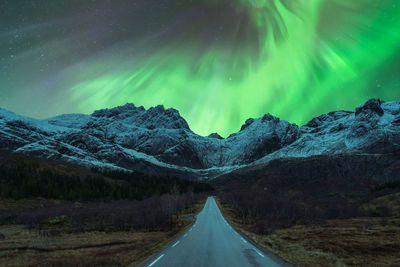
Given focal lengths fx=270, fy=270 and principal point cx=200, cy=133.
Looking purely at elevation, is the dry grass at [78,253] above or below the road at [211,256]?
below

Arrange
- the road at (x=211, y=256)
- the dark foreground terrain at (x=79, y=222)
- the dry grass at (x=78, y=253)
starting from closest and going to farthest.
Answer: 1. the road at (x=211, y=256)
2. the dry grass at (x=78, y=253)
3. the dark foreground terrain at (x=79, y=222)

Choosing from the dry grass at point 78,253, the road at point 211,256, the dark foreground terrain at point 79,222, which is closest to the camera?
the road at point 211,256

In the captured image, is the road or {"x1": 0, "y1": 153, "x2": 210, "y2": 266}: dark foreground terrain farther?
{"x1": 0, "y1": 153, "x2": 210, "y2": 266}: dark foreground terrain

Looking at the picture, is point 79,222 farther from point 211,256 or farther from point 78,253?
point 211,256

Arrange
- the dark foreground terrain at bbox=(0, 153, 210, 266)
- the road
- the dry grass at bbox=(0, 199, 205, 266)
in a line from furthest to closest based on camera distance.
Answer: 1. the dark foreground terrain at bbox=(0, 153, 210, 266)
2. the dry grass at bbox=(0, 199, 205, 266)
3. the road

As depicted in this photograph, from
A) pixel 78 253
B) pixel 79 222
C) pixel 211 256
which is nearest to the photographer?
pixel 211 256

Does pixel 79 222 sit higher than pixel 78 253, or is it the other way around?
pixel 79 222

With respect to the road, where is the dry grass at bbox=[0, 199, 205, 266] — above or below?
below

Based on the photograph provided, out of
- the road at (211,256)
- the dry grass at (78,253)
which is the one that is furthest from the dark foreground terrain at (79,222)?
the road at (211,256)

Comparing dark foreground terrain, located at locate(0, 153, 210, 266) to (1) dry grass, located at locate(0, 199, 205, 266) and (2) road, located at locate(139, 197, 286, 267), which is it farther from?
(2) road, located at locate(139, 197, 286, 267)

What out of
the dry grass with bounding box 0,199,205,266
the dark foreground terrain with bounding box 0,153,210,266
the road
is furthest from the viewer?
the dark foreground terrain with bounding box 0,153,210,266

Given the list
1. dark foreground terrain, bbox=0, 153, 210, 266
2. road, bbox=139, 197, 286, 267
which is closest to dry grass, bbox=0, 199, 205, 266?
dark foreground terrain, bbox=0, 153, 210, 266

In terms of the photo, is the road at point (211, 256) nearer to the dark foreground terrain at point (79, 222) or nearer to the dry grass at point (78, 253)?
the dry grass at point (78, 253)

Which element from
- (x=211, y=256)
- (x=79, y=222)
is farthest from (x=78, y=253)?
(x=79, y=222)
